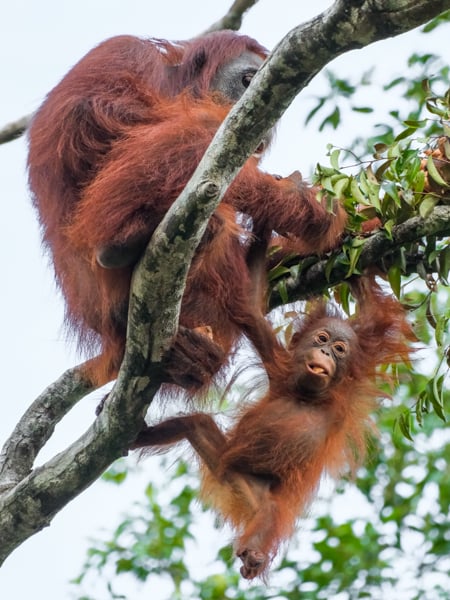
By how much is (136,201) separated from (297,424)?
1.37 metres

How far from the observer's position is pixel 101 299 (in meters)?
4.06

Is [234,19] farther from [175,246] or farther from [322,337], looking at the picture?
[175,246]

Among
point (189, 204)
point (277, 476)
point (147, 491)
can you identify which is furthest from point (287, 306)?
point (147, 491)

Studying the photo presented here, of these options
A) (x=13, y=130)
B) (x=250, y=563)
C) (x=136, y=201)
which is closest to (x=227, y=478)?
(x=250, y=563)

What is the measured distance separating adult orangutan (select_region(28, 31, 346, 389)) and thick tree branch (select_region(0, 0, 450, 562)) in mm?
137

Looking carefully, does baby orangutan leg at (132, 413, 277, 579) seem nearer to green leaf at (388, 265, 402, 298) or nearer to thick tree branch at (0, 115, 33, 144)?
green leaf at (388, 265, 402, 298)

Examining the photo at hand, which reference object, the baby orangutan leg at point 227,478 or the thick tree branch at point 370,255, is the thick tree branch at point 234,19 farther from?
the baby orangutan leg at point 227,478

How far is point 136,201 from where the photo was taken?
3754mm

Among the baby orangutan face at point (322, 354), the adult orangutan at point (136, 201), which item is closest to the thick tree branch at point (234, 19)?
the adult orangutan at point (136, 201)

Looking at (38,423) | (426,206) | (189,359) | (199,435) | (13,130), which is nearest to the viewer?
(189,359)

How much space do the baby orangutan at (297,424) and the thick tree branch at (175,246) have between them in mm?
403

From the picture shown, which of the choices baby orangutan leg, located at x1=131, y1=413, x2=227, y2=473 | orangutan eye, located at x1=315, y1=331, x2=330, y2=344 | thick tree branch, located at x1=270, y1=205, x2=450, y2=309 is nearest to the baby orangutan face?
orangutan eye, located at x1=315, y1=331, x2=330, y2=344

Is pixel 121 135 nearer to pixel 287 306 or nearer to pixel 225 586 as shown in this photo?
pixel 287 306

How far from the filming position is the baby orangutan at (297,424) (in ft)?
14.7
